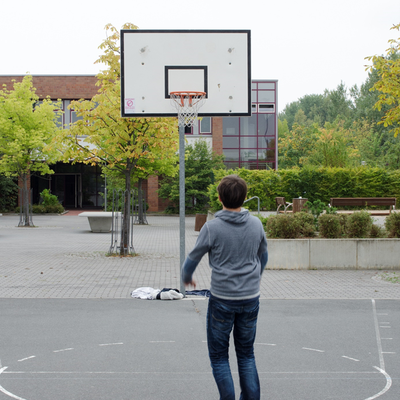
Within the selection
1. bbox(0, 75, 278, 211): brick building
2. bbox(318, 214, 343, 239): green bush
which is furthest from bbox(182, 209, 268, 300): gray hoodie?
bbox(0, 75, 278, 211): brick building

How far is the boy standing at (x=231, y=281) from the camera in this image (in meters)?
3.60

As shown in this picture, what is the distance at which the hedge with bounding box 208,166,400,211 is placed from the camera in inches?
1224

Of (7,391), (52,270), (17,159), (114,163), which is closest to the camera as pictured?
(7,391)

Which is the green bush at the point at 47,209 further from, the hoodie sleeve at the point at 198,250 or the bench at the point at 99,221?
the hoodie sleeve at the point at 198,250

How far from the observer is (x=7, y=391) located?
4309 millimetres

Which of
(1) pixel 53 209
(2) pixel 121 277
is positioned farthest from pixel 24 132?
(2) pixel 121 277

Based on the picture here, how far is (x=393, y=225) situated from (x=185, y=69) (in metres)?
5.95

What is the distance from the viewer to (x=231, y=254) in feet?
11.8

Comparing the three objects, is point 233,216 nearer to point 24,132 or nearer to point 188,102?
point 188,102

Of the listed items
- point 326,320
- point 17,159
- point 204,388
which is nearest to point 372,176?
point 17,159

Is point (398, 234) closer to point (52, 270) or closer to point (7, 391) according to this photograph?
point (52, 270)

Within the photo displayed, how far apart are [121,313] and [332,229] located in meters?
6.27

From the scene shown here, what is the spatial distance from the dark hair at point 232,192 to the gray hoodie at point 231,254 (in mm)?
66

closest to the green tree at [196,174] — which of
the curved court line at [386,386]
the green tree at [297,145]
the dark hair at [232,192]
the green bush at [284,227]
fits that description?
the green tree at [297,145]
